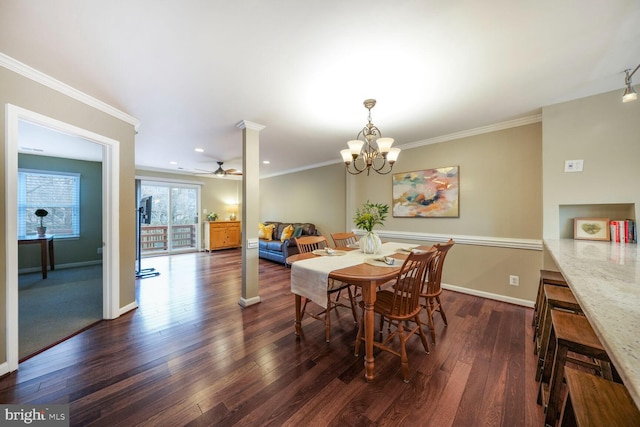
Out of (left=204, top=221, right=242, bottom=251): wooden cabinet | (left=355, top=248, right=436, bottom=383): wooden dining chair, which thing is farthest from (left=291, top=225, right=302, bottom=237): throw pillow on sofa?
(left=355, top=248, right=436, bottom=383): wooden dining chair

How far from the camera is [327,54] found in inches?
67.2

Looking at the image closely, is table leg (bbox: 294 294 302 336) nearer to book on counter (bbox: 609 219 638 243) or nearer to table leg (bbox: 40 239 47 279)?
book on counter (bbox: 609 219 638 243)

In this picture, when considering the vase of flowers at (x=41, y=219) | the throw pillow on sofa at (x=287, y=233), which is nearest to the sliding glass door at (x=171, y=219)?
the vase of flowers at (x=41, y=219)

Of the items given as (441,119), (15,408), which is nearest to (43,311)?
(15,408)

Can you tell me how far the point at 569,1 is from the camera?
129 cm

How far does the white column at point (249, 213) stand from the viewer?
9.75ft

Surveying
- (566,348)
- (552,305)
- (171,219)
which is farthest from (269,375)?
(171,219)

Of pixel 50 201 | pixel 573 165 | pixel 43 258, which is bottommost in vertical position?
pixel 43 258

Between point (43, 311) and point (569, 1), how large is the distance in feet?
18.2

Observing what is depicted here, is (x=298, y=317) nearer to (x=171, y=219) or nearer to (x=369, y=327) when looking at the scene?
(x=369, y=327)

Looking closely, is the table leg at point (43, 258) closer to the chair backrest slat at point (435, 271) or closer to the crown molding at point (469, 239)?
the crown molding at point (469, 239)

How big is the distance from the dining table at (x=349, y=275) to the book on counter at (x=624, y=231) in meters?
1.91

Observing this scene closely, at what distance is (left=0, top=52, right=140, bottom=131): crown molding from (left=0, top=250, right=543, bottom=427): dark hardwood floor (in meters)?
2.37

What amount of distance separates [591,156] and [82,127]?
17.0 ft
